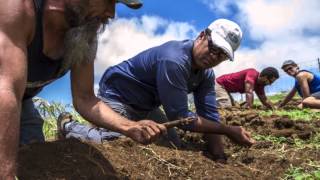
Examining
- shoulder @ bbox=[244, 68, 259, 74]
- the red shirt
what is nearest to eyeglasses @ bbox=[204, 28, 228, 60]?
the red shirt

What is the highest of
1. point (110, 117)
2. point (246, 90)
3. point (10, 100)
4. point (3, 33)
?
point (3, 33)

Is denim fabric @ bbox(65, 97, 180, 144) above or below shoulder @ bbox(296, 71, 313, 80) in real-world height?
above

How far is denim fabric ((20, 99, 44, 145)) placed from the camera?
3.94 meters

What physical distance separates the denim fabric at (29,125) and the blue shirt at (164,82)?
85 centimetres

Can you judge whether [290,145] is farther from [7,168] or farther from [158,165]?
[7,168]

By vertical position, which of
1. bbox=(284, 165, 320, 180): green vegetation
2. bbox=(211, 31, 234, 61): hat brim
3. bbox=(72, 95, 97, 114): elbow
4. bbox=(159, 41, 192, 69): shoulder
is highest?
bbox=(211, 31, 234, 61): hat brim

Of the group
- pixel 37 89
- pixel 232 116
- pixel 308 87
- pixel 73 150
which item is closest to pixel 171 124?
pixel 73 150

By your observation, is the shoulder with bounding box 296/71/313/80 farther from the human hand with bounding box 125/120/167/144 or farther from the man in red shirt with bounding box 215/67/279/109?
the human hand with bounding box 125/120/167/144

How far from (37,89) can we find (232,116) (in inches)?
130

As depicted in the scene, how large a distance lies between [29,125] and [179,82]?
1.13 m

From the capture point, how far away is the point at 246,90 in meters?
10.2

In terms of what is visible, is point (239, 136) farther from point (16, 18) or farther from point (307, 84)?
point (307, 84)

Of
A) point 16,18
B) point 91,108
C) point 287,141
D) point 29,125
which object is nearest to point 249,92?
point 287,141

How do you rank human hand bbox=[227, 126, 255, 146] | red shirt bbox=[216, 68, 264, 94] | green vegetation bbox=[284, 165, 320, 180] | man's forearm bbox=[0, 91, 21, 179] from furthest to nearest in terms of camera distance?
red shirt bbox=[216, 68, 264, 94] < human hand bbox=[227, 126, 255, 146] < green vegetation bbox=[284, 165, 320, 180] < man's forearm bbox=[0, 91, 21, 179]
